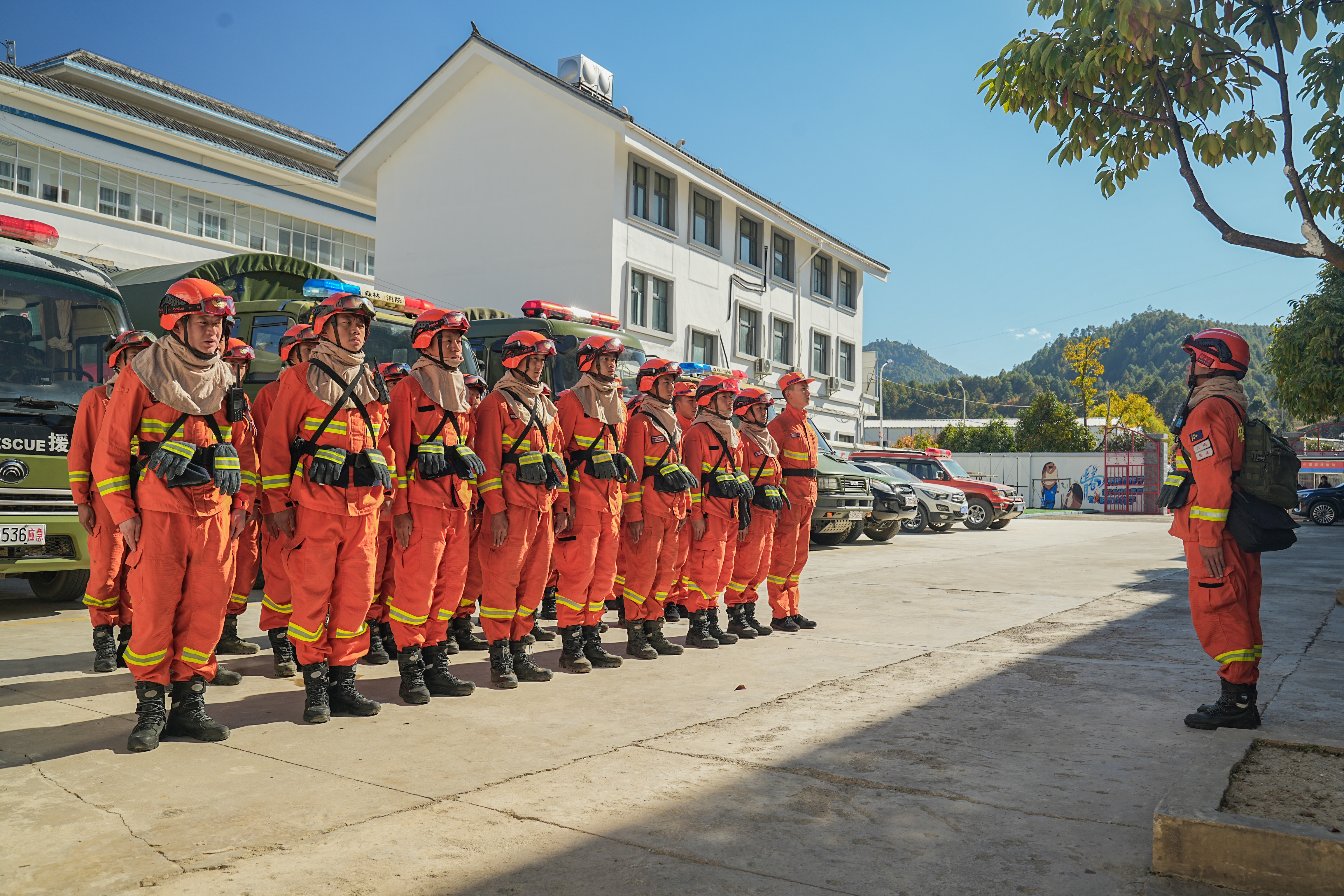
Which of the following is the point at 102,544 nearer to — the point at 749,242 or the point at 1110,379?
the point at 749,242

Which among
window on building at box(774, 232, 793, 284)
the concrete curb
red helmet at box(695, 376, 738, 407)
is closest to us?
the concrete curb

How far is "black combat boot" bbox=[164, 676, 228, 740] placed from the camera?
462 centimetres

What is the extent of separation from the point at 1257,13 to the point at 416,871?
16.0 ft

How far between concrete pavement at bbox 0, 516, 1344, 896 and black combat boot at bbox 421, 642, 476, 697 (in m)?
0.08

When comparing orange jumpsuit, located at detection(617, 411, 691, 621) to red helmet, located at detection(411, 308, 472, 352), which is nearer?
red helmet, located at detection(411, 308, 472, 352)

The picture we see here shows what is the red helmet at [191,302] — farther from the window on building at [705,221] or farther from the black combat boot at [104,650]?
the window on building at [705,221]

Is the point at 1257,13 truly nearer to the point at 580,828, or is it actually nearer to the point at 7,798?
the point at 580,828

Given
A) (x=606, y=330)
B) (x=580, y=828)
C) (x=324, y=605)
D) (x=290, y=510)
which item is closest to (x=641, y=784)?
(x=580, y=828)

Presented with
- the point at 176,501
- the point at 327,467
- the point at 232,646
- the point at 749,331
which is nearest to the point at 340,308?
the point at 327,467

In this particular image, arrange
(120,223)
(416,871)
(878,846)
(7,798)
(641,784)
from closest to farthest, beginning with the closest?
(416,871) → (878,846) → (7,798) → (641,784) → (120,223)

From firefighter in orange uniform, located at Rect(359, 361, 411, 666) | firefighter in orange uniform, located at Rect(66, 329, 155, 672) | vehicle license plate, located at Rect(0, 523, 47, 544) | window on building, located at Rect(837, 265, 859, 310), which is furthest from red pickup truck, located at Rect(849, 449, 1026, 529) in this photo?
firefighter in orange uniform, located at Rect(66, 329, 155, 672)

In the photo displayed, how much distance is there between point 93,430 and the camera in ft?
19.2

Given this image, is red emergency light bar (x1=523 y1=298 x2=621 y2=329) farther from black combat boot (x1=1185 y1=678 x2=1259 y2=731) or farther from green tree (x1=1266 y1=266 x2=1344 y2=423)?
green tree (x1=1266 y1=266 x2=1344 y2=423)

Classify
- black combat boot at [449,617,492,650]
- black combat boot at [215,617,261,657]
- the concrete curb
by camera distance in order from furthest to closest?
black combat boot at [449,617,492,650], black combat boot at [215,617,261,657], the concrete curb
